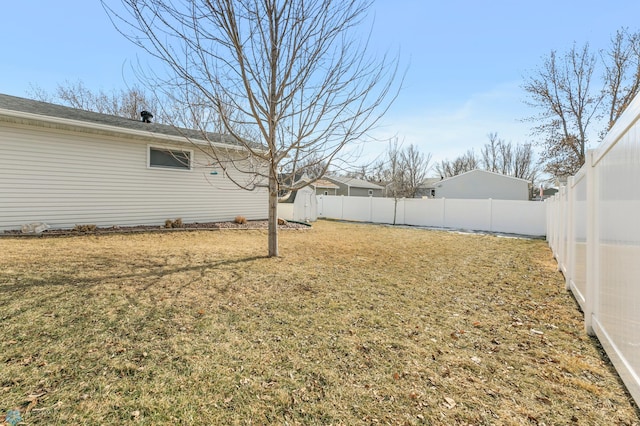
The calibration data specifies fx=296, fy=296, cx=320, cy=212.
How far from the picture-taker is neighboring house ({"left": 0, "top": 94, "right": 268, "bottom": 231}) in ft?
23.6

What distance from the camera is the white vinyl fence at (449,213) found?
522 inches

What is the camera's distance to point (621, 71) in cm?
1536

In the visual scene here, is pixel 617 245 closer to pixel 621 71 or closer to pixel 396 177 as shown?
pixel 396 177

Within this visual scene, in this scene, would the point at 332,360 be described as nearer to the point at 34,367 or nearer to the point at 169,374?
the point at 169,374

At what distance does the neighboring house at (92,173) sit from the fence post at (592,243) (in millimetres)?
5824

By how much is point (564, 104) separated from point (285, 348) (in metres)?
21.7

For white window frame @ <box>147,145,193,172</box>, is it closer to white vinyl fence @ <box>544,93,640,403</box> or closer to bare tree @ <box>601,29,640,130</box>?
white vinyl fence @ <box>544,93,640,403</box>

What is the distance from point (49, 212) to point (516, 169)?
1869 inches

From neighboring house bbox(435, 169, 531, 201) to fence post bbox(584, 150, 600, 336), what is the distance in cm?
2662

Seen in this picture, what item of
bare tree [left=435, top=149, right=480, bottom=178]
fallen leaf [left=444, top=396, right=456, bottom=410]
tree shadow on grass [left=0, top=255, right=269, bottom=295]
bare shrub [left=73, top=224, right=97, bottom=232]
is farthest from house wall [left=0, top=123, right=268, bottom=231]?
bare tree [left=435, top=149, right=480, bottom=178]

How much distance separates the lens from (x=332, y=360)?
2461mm

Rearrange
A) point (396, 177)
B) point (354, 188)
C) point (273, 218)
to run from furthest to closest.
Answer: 1. point (354, 188)
2. point (396, 177)
3. point (273, 218)

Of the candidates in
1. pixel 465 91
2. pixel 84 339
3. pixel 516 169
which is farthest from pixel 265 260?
pixel 516 169

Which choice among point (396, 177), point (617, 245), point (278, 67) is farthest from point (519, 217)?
point (617, 245)
